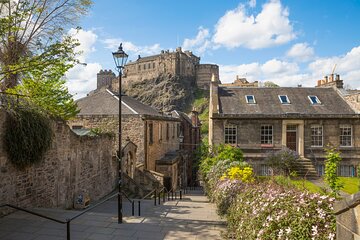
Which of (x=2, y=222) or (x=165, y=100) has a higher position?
(x=165, y=100)

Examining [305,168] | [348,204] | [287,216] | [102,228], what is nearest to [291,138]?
[305,168]

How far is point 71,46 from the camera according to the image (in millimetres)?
10344

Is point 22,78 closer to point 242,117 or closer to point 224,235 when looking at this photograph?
point 224,235

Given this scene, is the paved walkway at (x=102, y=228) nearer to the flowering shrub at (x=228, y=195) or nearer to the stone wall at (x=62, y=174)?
the flowering shrub at (x=228, y=195)

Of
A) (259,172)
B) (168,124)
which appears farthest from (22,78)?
(259,172)

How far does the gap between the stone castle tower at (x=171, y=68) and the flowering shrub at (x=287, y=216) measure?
8890 cm

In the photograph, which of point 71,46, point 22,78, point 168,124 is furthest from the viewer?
point 168,124

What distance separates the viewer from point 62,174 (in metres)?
10.7

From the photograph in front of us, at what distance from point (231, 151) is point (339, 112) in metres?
10.5

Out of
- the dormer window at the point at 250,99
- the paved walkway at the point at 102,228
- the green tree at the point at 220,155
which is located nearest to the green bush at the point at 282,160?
the green tree at the point at 220,155

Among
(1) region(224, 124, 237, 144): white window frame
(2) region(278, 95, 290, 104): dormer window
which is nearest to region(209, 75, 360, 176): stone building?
(1) region(224, 124, 237, 144): white window frame

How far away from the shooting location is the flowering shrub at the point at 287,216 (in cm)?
384

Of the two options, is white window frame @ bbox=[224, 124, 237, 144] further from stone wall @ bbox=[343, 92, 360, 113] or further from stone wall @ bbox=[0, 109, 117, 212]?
stone wall @ bbox=[343, 92, 360, 113]

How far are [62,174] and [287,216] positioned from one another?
924cm
